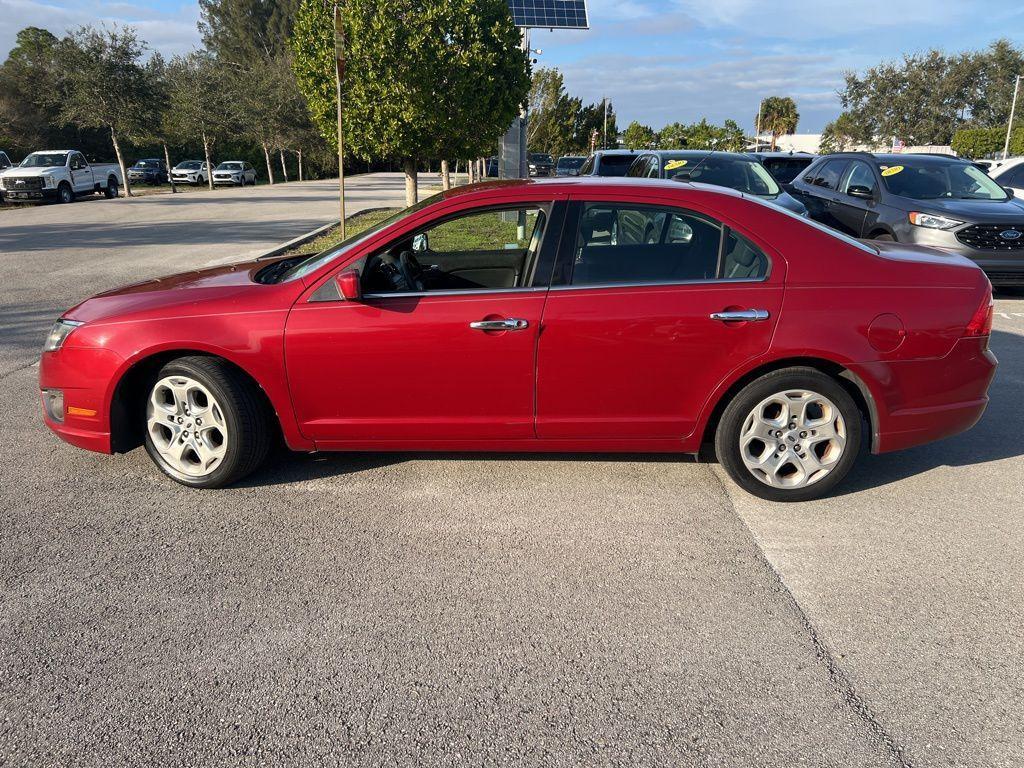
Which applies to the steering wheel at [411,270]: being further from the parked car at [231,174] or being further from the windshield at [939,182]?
the parked car at [231,174]

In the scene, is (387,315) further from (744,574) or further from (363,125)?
(363,125)

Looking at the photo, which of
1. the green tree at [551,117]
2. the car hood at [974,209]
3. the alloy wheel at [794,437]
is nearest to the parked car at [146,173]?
the green tree at [551,117]

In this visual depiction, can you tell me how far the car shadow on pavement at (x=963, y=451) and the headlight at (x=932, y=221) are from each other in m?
4.06

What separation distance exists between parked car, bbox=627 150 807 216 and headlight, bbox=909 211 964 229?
1.36 meters

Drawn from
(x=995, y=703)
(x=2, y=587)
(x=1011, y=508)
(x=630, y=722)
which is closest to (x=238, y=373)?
(x=2, y=587)

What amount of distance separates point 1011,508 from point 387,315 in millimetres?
3425

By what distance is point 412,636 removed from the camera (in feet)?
9.43

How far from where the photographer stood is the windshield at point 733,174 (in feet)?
32.6

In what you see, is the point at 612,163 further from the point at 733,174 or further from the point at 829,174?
the point at 829,174

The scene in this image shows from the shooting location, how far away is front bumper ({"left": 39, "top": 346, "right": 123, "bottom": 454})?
4000mm

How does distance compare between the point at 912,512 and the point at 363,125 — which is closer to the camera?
the point at 912,512

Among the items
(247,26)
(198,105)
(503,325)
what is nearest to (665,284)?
(503,325)

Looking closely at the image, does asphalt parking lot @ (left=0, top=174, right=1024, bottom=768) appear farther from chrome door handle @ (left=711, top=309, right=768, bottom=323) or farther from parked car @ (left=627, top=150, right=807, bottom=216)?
parked car @ (left=627, top=150, right=807, bottom=216)

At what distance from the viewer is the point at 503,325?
12.4ft
